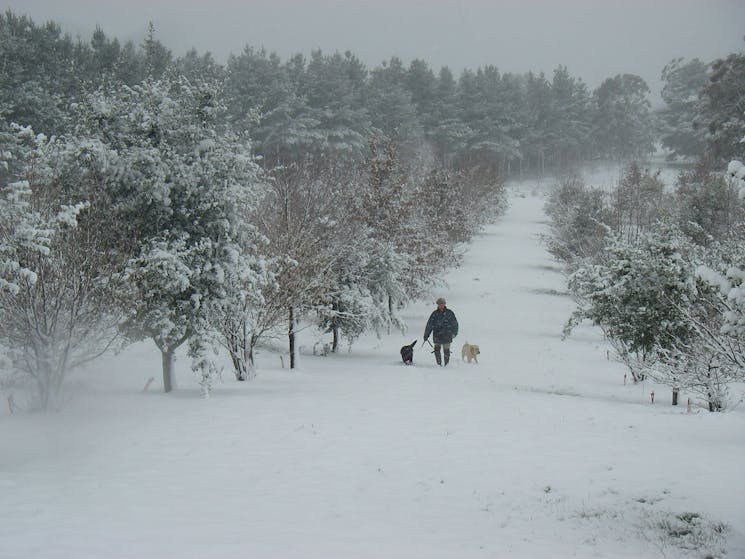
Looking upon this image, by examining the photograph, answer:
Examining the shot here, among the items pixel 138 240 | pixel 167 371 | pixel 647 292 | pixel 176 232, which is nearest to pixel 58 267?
pixel 138 240

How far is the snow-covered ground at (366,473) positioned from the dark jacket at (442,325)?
3243 mm

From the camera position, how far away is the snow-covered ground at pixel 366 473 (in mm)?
6832

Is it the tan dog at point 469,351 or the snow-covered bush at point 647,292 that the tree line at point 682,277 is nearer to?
the snow-covered bush at point 647,292

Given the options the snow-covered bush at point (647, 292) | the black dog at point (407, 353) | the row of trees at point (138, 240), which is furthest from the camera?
the black dog at point (407, 353)

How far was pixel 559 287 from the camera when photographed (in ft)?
124

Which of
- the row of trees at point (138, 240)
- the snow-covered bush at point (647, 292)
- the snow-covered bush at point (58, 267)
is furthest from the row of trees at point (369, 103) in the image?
the snow-covered bush at point (647, 292)

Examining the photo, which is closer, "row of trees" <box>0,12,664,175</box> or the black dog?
the black dog

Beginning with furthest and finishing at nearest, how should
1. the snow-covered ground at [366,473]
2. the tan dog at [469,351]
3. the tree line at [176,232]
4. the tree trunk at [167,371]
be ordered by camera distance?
the tan dog at [469,351], the tree trunk at [167,371], the tree line at [176,232], the snow-covered ground at [366,473]

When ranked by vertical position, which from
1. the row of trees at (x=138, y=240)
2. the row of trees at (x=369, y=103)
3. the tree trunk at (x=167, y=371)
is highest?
the row of trees at (x=369, y=103)

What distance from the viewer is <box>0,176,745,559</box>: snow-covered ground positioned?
6832 mm

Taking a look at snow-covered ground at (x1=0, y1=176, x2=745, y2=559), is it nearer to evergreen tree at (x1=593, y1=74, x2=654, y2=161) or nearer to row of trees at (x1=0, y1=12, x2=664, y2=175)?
row of trees at (x1=0, y1=12, x2=664, y2=175)

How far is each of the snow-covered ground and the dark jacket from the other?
324 centimetres

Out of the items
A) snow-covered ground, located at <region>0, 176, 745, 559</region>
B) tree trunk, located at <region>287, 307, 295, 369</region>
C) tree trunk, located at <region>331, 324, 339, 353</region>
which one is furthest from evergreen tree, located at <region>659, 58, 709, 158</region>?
snow-covered ground, located at <region>0, 176, 745, 559</region>

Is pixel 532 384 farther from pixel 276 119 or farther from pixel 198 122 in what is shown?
pixel 276 119
